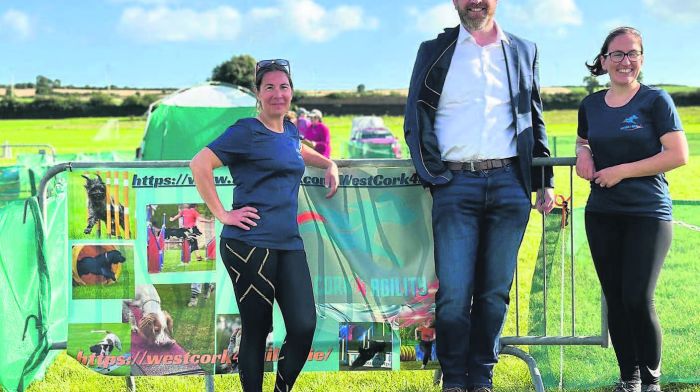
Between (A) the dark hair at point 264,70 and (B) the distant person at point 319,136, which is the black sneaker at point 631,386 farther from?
(B) the distant person at point 319,136

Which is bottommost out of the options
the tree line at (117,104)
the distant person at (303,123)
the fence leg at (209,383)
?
the fence leg at (209,383)

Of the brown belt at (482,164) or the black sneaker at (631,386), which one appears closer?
the brown belt at (482,164)

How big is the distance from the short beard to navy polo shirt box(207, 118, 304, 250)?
1.16 metres

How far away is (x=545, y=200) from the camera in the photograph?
444 centimetres

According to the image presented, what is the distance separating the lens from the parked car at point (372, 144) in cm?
2868

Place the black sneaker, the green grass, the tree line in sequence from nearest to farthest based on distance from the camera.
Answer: the black sneaker < the green grass < the tree line

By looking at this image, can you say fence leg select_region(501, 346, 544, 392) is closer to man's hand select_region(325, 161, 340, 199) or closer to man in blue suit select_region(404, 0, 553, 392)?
man in blue suit select_region(404, 0, 553, 392)

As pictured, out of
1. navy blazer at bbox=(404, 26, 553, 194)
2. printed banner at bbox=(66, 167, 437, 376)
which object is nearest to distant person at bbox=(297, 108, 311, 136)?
printed banner at bbox=(66, 167, 437, 376)

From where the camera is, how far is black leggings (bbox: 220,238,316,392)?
12.4 ft

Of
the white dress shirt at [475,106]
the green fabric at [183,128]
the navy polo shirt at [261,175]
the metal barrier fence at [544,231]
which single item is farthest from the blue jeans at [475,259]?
the green fabric at [183,128]

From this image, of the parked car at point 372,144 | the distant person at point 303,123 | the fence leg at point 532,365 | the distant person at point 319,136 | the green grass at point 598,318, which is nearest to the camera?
the fence leg at point 532,365

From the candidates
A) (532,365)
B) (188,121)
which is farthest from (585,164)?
(188,121)

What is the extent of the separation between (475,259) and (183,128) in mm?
13671

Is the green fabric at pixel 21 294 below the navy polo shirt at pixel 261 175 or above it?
below
